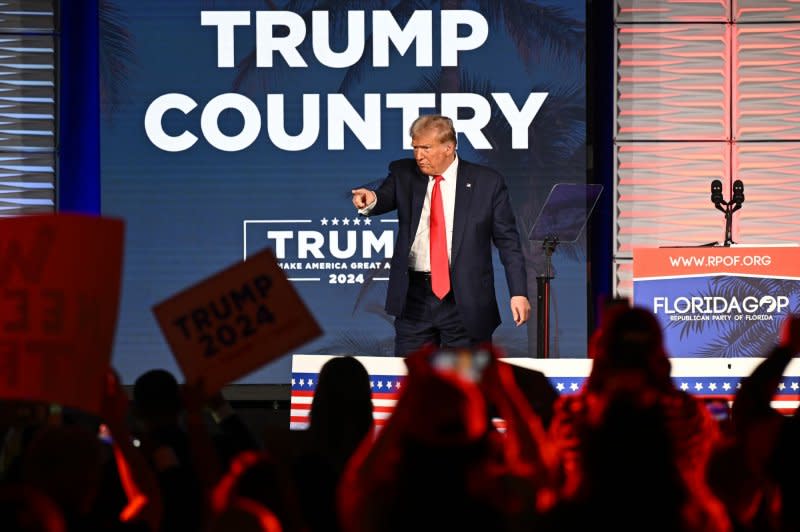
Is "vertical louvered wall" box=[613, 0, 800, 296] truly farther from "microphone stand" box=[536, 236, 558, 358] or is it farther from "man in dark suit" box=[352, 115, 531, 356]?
"microphone stand" box=[536, 236, 558, 358]

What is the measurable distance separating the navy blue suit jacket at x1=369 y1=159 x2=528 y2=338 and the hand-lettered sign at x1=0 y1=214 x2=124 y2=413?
14.5 feet

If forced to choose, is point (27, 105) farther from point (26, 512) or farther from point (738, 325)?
point (26, 512)

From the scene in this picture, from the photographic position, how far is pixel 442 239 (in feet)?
24.5

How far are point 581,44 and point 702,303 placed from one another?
273 centimetres

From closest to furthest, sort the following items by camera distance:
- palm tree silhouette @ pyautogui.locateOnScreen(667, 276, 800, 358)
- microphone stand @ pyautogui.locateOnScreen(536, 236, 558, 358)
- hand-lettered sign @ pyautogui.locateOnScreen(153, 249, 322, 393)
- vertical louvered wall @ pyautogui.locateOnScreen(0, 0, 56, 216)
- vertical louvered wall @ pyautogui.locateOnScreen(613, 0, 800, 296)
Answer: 1. hand-lettered sign @ pyautogui.locateOnScreen(153, 249, 322, 393)
2. palm tree silhouette @ pyautogui.locateOnScreen(667, 276, 800, 358)
3. microphone stand @ pyautogui.locateOnScreen(536, 236, 558, 358)
4. vertical louvered wall @ pyautogui.locateOnScreen(0, 0, 56, 216)
5. vertical louvered wall @ pyautogui.locateOnScreen(613, 0, 800, 296)

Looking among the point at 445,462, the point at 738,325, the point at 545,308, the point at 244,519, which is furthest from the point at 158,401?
the point at 738,325

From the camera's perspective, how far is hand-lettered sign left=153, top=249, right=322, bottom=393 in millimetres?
2631

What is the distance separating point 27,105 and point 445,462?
7424 millimetres

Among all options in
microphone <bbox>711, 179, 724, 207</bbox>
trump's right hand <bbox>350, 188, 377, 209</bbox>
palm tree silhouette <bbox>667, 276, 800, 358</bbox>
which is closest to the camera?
palm tree silhouette <bbox>667, 276, 800, 358</bbox>

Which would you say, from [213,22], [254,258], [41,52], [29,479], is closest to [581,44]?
[213,22]

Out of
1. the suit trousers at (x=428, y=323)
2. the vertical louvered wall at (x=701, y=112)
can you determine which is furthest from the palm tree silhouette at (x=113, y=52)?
the vertical louvered wall at (x=701, y=112)

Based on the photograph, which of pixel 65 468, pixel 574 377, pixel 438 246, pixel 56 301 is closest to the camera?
pixel 65 468

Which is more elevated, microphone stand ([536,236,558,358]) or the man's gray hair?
the man's gray hair

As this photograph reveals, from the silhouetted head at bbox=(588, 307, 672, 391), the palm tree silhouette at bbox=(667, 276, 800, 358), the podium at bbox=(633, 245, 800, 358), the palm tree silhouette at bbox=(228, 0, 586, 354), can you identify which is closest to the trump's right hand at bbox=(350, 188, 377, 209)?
the palm tree silhouette at bbox=(228, 0, 586, 354)
